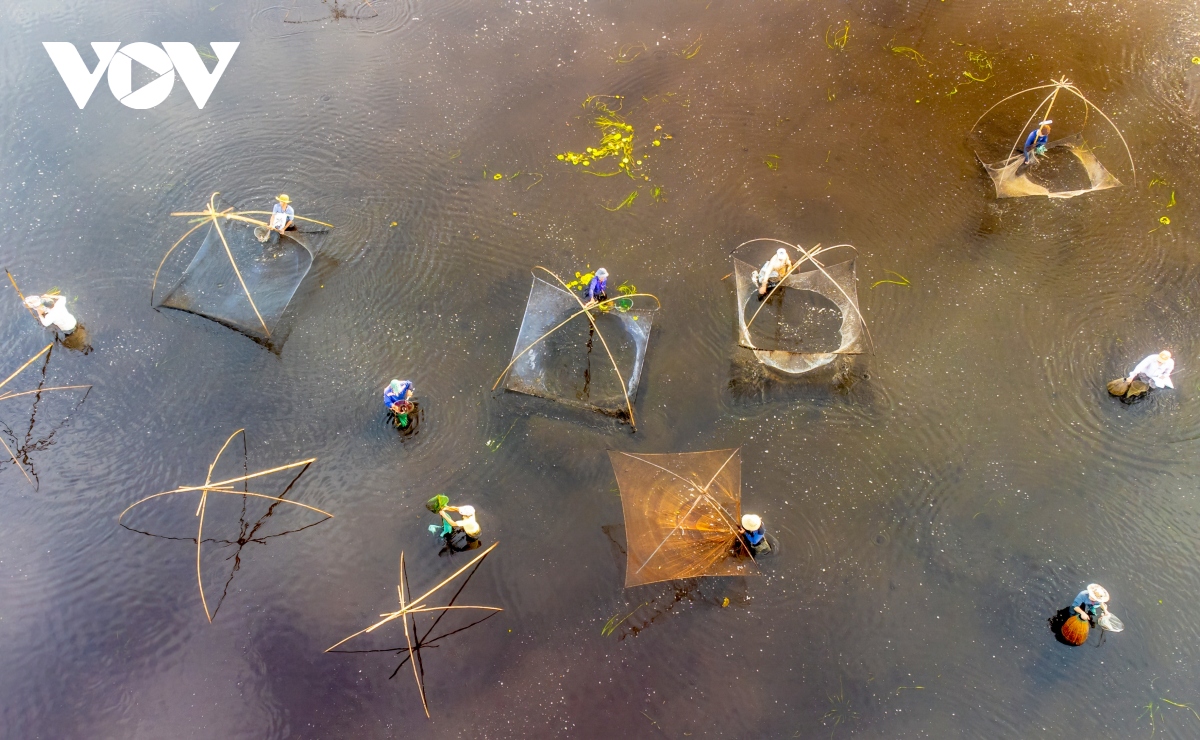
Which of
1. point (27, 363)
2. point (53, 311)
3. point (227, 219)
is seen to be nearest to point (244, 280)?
point (227, 219)

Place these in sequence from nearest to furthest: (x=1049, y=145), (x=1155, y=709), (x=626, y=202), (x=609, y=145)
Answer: (x=1155, y=709) → (x=626, y=202) → (x=1049, y=145) → (x=609, y=145)

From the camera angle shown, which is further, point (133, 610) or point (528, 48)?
point (528, 48)

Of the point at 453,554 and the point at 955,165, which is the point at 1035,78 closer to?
the point at 955,165

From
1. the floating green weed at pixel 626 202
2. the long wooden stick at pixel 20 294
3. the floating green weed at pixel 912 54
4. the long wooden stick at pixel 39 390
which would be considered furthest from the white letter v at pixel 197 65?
the floating green weed at pixel 912 54

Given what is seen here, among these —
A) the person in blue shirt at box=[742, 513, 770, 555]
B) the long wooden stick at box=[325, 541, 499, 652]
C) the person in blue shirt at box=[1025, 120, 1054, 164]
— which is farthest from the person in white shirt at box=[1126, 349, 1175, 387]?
the long wooden stick at box=[325, 541, 499, 652]

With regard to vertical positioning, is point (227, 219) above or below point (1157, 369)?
above

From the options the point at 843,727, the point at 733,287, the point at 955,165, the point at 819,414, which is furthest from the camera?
the point at 955,165

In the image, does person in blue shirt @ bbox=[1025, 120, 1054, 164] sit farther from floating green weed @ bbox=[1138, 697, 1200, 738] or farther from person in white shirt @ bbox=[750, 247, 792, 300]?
floating green weed @ bbox=[1138, 697, 1200, 738]

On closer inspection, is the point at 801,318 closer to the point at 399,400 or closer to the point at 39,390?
the point at 399,400

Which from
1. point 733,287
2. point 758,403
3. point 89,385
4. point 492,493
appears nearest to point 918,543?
point 758,403
